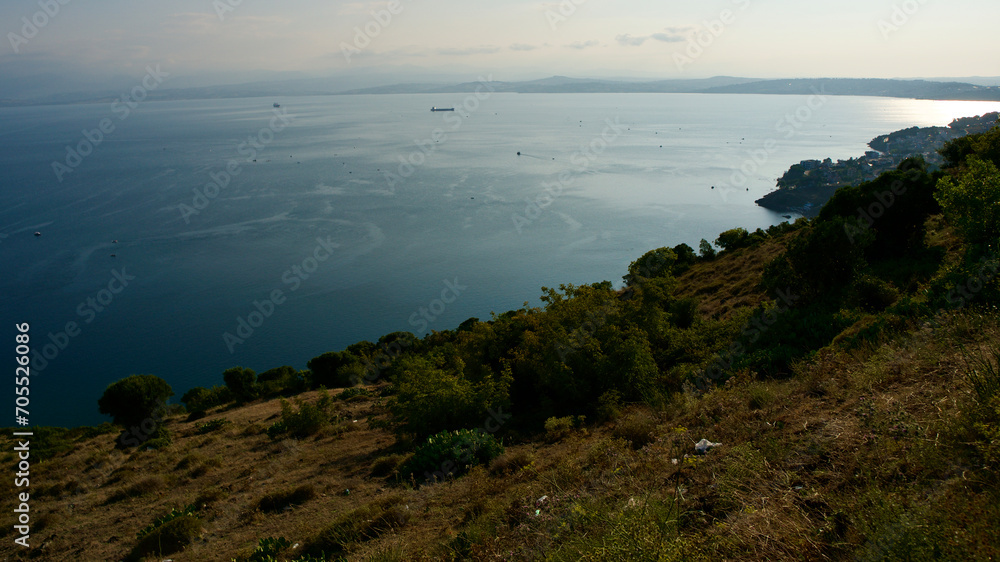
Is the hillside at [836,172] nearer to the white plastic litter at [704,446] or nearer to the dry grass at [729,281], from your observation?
the dry grass at [729,281]

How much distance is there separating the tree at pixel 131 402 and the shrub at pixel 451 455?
17950mm

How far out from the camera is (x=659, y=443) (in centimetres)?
632

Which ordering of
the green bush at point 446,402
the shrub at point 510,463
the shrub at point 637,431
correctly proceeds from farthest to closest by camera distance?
1. the green bush at point 446,402
2. the shrub at point 510,463
3. the shrub at point 637,431

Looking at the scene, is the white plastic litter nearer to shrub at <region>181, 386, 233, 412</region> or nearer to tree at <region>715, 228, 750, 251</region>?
tree at <region>715, 228, 750, 251</region>

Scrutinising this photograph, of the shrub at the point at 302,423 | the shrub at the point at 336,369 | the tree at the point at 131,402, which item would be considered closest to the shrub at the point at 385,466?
the shrub at the point at 302,423

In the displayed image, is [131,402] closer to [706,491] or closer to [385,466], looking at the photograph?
[385,466]

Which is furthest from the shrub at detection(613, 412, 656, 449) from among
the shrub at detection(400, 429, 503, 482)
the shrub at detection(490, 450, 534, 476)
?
the shrub at detection(400, 429, 503, 482)

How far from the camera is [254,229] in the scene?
49969mm

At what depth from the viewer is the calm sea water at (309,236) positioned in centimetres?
3347

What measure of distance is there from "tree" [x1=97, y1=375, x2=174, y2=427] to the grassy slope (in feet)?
35.4

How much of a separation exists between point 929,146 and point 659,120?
294 feet

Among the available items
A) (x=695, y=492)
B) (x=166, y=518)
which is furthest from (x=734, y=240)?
(x=166, y=518)

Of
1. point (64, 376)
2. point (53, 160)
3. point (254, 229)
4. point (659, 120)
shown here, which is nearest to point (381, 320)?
point (64, 376)

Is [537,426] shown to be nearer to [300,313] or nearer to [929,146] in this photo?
[300,313]
